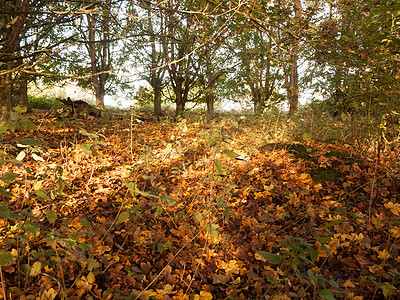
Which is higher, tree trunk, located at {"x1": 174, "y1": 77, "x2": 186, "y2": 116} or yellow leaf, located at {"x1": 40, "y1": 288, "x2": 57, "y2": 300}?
tree trunk, located at {"x1": 174, "y1": 77, "x2": 186, "y2": 116}

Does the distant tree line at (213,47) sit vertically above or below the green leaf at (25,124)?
above

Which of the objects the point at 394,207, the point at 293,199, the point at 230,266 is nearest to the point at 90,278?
the point at 230,266

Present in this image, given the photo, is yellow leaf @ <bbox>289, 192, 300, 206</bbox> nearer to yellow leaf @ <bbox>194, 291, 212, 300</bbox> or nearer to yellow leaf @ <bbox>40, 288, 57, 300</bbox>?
yellow leaf @ <bbox>194, 291, 212, 300</bbox>

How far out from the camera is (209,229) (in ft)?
6.64

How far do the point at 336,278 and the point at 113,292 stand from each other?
1.82 m

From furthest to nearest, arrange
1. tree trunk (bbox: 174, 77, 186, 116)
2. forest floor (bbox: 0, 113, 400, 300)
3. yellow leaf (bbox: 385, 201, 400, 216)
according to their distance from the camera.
Answer: 1. tree trunk (bbox: 174, 77, 186, 116)
2. yellow leaf (bbox: 385, 201, 400, 216)
3. forest floor (bbox: 0, 113, 400, 300)

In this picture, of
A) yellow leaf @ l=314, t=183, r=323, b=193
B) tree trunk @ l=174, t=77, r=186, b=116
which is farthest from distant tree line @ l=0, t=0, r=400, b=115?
yellow leaf @ l=314, t=183, r=323, b=193

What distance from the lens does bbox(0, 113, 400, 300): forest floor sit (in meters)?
1.73

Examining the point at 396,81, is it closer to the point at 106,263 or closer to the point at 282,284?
the point at 282,284

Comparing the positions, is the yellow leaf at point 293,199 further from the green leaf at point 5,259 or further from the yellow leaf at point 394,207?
the green leaf at point 5,259

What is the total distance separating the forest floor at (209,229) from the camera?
1.73m

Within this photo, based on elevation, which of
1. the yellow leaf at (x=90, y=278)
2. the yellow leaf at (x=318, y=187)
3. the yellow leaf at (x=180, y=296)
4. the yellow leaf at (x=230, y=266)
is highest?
the yellow leaf at (x=318, y=187)

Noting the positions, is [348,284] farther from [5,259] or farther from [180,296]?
[5,259]

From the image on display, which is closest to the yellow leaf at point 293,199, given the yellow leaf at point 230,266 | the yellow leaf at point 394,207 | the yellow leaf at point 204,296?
the yellow leaf at point 394,207
